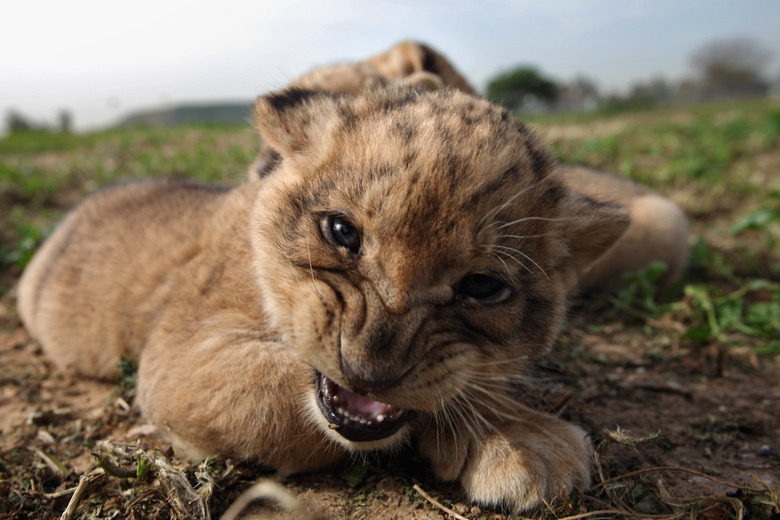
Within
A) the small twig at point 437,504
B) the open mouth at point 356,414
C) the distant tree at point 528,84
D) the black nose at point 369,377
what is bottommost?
the distant tree at point 528,84

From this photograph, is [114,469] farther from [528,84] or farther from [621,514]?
[528,84]

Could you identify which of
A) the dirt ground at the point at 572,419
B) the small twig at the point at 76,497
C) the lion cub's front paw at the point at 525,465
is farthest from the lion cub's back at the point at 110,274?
the lion cub's front paw at the point at 525,465

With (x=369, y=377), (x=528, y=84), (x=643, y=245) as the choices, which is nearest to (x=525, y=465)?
(x=369, y=377)

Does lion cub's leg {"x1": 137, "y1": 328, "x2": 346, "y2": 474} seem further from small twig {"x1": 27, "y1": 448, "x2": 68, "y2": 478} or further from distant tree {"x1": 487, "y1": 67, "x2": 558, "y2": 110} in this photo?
distant tree {"x1": 487, "y1": 67, "x2": 558, "y2": 110}

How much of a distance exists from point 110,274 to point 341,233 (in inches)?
87.9

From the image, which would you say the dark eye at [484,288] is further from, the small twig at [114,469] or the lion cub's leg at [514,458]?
the small twig at [114,469]

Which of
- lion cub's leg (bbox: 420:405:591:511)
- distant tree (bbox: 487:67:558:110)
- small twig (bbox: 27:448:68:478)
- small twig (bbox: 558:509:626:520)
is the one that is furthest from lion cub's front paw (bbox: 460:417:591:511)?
distant tree (bbox: 487:67:558:110)

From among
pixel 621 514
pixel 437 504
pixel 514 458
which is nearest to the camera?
pixel 621 514

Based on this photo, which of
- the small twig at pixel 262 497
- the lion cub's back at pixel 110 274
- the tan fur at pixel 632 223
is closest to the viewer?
the small twig at pixel 262 497

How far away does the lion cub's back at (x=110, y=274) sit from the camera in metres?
3.73

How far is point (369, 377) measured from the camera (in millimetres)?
2180

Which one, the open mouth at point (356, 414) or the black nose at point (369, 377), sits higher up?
the black nose at point (369, 377)

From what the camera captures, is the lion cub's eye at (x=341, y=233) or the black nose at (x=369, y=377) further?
the lion cub's eye at (x=341, y=233)

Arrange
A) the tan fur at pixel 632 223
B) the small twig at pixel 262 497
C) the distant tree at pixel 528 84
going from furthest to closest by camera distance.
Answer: the distant tree at pixel 528 84
the tan fur at pixel 632 223
the small twig at pixel 262 497
